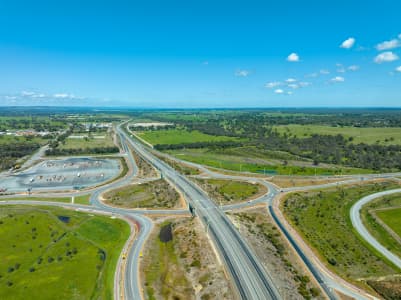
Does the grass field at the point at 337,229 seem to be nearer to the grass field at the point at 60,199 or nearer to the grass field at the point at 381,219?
the grass field at the point at 381,219

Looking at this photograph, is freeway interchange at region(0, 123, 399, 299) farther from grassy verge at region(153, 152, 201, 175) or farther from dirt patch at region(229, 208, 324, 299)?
grassy verge at region(153, 152, 201, 175)

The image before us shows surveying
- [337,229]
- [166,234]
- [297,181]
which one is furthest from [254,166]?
[166,234]

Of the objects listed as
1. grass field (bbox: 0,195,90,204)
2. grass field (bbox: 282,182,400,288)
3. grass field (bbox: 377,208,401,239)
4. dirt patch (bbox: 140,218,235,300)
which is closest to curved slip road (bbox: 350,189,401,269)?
grass field (bbox: 282,182,400,288)

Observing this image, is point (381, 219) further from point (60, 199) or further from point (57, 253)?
point (60, 199)

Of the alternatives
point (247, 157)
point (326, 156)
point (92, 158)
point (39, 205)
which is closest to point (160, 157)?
point (92, 158)

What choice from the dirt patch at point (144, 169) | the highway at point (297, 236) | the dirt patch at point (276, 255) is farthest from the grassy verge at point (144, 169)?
the dirt patch at point (276, 255)
